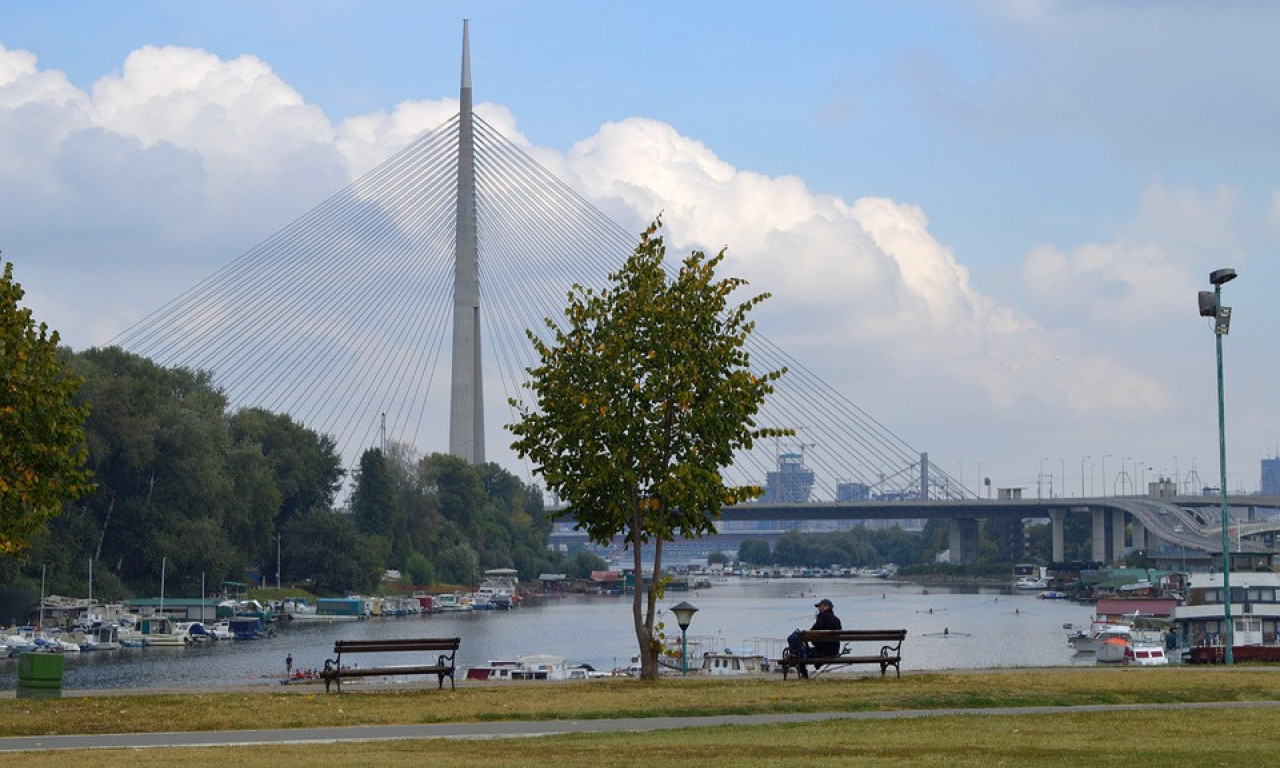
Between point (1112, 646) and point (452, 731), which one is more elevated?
point (452, 731)

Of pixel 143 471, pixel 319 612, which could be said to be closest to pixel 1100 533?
pixel 319 612

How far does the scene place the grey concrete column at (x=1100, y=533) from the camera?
171 metres

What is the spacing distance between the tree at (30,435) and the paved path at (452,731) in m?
7.66

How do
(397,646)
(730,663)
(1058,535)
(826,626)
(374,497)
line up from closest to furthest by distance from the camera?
(397,646) → (826,626) → (730,663) → (374,497) → (1058,535)

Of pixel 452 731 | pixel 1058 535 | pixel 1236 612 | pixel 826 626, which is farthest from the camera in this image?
pixel 1058 535

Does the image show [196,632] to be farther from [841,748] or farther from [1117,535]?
[1117,535]

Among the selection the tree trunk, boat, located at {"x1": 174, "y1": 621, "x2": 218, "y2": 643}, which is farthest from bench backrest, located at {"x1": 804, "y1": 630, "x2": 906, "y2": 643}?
boat, located at {"x1": 174, "y1": 621, "x2": 218, "y2": 643}

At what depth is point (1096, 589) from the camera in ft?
470

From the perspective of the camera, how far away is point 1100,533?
564 feet

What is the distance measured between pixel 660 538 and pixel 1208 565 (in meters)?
112

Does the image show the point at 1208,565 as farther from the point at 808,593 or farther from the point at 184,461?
the point at 184,461

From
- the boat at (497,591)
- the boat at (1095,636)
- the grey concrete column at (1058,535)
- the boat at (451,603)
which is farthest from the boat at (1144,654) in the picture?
the grey concrete column at (1058,535)

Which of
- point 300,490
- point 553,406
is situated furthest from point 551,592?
point 553,406

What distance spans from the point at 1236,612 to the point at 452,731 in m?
49.2
